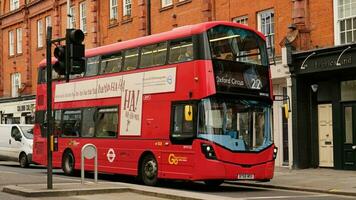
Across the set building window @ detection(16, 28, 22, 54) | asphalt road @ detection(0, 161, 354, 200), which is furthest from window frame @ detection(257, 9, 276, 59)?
building window @ detection(16, 28, 22, 54)

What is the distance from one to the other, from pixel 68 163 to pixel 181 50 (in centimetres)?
766

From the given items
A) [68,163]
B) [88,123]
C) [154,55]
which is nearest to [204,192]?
[154,55]

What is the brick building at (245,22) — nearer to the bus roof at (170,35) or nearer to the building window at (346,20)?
the building window at (346,20)

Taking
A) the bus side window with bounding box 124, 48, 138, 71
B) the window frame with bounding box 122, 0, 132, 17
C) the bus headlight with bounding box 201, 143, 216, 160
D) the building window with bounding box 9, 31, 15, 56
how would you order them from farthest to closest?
the building window with bounding box 9, 31, 15, 56 < the window frame with bounding box 122, 0, 132, 17 < the bus side window with bounding box 124, 48, 138, 71 < the bus headlight with bounding box 201, 143, 216, 160

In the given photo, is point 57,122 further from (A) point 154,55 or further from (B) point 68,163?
(A) point 154,55

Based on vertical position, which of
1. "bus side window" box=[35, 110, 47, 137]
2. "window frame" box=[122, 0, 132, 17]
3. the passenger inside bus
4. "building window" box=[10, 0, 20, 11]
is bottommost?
"bus side window" box=[35, 110, 47, 137]

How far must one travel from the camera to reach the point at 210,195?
46.4 feet

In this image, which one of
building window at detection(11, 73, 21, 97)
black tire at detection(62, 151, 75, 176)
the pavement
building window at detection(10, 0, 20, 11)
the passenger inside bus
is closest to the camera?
the pavement

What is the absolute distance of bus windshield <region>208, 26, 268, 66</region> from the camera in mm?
16312

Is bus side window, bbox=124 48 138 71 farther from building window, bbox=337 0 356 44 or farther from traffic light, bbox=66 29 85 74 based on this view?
building window, bbox=337 0 356 44

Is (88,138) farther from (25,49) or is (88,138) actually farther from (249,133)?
(25,49)

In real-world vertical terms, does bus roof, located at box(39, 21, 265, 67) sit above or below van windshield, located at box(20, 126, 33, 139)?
above

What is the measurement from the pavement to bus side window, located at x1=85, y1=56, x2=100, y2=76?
14.9 feet

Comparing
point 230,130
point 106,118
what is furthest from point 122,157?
point 230,130
